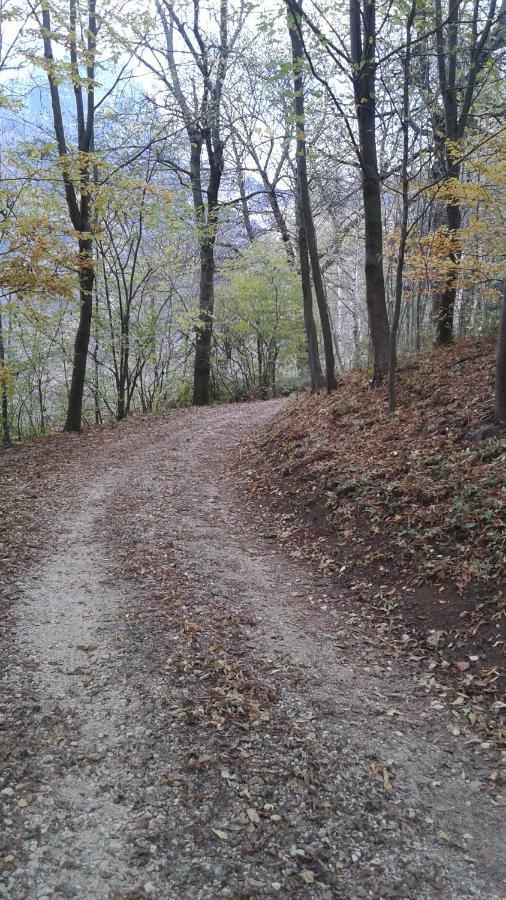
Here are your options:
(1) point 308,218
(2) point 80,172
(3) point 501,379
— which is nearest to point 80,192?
(2) point 80,172

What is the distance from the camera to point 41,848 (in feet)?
8.73

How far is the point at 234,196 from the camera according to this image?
859 inches

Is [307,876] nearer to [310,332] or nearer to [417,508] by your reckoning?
[417,508]

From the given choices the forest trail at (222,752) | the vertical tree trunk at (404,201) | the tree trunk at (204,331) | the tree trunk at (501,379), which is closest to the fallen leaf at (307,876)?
the forest trail at (222,752)

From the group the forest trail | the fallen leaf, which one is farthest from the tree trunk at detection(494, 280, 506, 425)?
the fallen leaf

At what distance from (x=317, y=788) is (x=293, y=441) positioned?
22.0 feet

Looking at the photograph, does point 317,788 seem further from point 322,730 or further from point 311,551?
point 311,551

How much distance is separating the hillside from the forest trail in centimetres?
41

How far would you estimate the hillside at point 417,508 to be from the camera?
4.38 m

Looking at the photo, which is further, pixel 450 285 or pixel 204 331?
pixel 204 331

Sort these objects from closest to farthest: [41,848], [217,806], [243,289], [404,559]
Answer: [41,848] < [217,806] < [404,559] < [243,289]

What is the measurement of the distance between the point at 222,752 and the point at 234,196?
2204 cm

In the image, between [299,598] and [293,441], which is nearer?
[299,598]

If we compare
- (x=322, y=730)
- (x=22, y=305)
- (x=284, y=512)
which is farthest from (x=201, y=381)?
(x=322, y=730)
